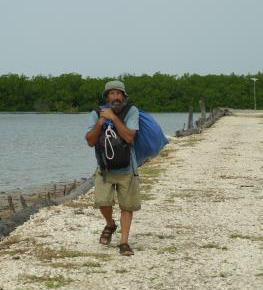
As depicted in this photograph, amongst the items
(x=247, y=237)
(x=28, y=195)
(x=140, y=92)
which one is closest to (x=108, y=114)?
(x=247, y=237)

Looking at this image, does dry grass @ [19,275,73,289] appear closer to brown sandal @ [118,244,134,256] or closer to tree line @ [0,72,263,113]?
brown sandal @ [118,244,134,256]

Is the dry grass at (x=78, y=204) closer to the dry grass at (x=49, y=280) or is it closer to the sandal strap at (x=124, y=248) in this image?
the sandal strap at (x=124, y=248)

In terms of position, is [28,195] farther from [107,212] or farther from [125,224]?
[125,224]

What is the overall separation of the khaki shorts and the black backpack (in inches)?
6.4

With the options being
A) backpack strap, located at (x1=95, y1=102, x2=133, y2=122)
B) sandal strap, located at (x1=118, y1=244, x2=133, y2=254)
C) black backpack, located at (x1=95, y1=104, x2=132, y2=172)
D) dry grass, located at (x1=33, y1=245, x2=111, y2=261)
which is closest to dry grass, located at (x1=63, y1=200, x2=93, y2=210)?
dry grass, located at (x1=33, y1=245, x2=111, y2=261)

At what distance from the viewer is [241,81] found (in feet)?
425

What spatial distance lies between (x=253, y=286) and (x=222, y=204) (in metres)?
4.49

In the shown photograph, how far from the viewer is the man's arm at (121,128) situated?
21.7ft

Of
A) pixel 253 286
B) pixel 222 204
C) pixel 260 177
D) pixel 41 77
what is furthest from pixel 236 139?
pixel 41 77

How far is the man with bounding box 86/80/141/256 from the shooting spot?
6676mm

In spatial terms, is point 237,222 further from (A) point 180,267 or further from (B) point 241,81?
(B) point 241,81

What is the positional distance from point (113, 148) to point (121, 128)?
22 cm

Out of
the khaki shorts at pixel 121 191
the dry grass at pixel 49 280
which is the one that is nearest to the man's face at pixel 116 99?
the khaki shorts at pixel 121 191

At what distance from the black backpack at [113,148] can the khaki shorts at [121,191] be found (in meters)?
0.16
